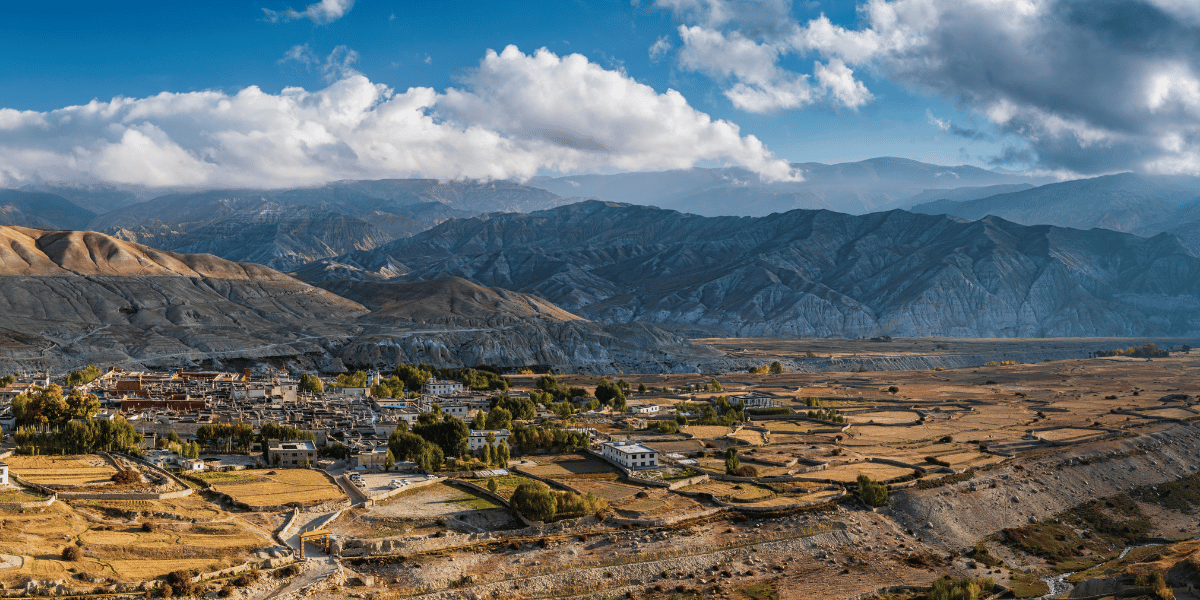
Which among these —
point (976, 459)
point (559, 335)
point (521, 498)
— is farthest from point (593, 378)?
point (521, 498)

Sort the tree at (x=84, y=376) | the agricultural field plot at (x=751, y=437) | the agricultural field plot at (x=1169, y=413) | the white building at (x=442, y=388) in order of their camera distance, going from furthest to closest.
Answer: the white building at (x=442, y=388)
the tree at (x=84, y=376)
the agricultural field plot at (x=1169, y=413)
the agricultural field plot at (x=751, y=437)

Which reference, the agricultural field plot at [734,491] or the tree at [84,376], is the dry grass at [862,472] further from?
the tree at [84,376]

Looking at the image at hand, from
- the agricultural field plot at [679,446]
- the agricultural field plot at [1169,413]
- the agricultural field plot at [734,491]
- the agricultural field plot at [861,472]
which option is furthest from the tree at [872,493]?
the agricultural field plot at [1169,413]

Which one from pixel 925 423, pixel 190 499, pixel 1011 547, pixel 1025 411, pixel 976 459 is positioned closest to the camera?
pixel 190 499

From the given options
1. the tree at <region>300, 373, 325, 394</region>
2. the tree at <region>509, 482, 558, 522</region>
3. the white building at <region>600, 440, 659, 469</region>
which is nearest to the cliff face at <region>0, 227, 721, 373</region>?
the tree at <region>300, 373, 325, 394</region>

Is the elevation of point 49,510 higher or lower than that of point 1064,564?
higher

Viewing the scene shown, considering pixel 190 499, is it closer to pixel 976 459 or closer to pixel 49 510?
pixel 49 510
